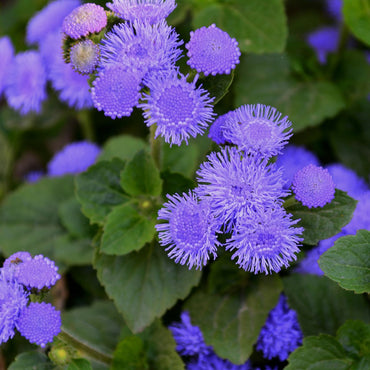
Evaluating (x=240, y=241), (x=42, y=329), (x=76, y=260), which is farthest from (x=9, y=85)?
(x=240, y=241)

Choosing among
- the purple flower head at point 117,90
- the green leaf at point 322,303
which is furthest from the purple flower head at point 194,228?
the green leaf at point 322,303

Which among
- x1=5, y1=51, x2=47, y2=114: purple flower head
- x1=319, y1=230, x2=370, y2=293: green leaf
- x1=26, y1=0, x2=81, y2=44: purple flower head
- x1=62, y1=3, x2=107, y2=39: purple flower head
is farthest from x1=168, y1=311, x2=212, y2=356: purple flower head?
x1=26, y1=0, x2=81, y2=44: purple flower head

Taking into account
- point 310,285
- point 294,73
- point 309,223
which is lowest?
point 310,285

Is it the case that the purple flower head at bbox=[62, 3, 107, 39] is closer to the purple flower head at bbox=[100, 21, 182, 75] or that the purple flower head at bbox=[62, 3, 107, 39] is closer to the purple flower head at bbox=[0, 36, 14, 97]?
the purple flower head at bbox=[100, 21, 182, 75]

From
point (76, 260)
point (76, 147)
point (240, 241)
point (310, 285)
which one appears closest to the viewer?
point (240, 241)

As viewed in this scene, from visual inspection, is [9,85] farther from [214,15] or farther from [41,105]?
[214,15]

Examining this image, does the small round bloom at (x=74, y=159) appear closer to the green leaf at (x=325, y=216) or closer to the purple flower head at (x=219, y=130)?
the purple flower head at (x=219, y=130)
